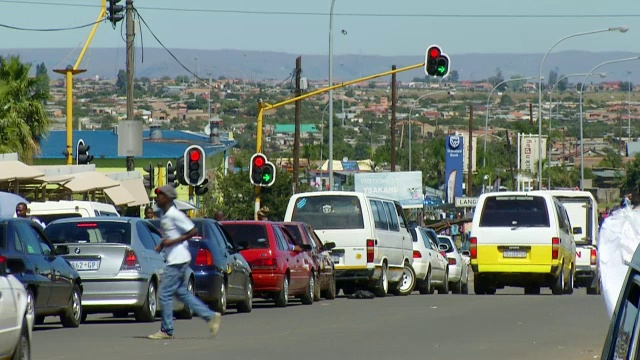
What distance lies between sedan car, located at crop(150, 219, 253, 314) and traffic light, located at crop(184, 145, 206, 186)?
850cm

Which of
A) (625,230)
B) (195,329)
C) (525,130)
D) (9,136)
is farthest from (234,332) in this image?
(525,130)

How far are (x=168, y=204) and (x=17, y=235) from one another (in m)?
1.80

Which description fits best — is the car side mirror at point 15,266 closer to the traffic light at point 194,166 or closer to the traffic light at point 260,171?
the traffic light at point 194,166

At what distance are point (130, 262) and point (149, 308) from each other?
2.90 feet

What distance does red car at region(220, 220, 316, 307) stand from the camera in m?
23.0

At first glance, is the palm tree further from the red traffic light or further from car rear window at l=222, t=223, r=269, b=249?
car rear window at l=222, t=223, r=269, b=249

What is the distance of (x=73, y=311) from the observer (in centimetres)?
1770

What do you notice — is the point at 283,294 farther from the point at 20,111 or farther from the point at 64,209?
the point at 20,111

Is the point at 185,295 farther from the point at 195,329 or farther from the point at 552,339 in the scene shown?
the point at 552,339

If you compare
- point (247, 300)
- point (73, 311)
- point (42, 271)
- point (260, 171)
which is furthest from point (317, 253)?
point (42, 271)

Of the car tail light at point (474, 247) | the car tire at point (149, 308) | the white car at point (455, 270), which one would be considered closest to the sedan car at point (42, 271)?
the car tire at point (149, 308)

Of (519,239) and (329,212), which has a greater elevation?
(329,212)

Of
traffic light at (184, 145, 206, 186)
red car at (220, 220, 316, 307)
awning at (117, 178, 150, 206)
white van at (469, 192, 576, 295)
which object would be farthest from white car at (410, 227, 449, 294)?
awning at (117, 178, 150, 206)

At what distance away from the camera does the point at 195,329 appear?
18.1m
